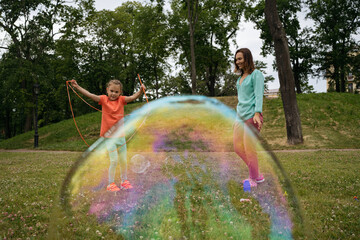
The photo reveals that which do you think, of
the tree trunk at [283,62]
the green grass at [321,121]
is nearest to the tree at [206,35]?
the green grass at [321,121]

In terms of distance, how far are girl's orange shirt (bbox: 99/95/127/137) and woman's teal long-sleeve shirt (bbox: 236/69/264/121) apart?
1963mm

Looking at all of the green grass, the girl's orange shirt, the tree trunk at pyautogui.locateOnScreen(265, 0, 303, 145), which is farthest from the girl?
the green grass

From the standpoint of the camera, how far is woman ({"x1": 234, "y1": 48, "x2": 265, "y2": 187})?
13.8 ft

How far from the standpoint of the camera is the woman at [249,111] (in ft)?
13.8

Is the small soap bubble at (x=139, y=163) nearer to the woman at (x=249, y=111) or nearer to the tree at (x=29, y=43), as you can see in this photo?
the woman at (x=249, y=111)

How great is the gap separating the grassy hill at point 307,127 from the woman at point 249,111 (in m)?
11.0

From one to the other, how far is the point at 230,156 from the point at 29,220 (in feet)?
11.9

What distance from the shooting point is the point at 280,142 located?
16125mm

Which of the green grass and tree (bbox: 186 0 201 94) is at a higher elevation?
tree (bbox: 186 0 201 94)

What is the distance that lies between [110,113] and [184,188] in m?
1.71

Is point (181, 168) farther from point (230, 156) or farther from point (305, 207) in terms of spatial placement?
point (305, 207)

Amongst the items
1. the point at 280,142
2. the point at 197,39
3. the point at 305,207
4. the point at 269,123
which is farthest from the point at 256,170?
the point at 197,39

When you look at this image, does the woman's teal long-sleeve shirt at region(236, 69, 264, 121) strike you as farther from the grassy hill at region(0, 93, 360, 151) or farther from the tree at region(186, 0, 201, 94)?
the tree at region(186, 0, 201, 94)

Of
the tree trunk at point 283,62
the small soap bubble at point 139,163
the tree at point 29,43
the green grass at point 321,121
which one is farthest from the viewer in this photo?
the tree at point 29,43
